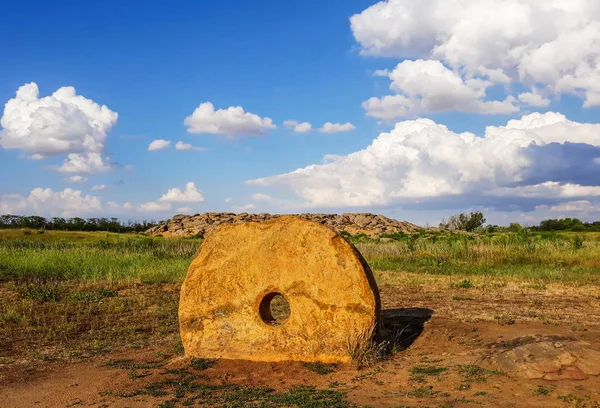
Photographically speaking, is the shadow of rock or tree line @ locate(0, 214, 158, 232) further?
tree line @ locate(0, 214, 158, 232)

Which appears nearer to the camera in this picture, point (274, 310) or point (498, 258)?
point (274, 310)

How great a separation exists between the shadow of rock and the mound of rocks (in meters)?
29.2

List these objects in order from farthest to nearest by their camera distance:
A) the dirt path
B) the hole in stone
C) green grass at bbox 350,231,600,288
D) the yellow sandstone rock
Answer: green grass at bbox 350,231,600,288 → the hole in stone → the yellow sandstone rock → the dirt path

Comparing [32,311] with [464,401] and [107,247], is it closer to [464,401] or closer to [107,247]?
[464,401]

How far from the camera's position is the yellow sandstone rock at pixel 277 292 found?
22.0 ft

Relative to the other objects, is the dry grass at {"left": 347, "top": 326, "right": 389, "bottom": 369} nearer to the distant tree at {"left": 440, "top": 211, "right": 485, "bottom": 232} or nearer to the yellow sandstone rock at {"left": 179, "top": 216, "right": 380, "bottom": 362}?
the yellow sandstone rock at {"left": 179, "top": 216, "right": 380, "bottom": 362}

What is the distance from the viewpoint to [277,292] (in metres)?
6.98

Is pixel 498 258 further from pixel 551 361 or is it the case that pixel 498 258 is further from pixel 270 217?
pixel 270 217

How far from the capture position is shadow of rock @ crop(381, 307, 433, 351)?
7415mm

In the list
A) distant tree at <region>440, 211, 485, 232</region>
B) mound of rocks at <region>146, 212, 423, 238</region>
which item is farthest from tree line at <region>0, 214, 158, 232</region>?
distant tree at <region>440, 211, 485, 232</region>

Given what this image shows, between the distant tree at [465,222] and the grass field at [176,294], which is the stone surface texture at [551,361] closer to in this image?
the grass field at [176,294]

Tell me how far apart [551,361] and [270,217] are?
34.3 m

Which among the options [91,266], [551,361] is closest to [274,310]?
[551,361]

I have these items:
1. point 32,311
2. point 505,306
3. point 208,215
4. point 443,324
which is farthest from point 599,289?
point 208,215
